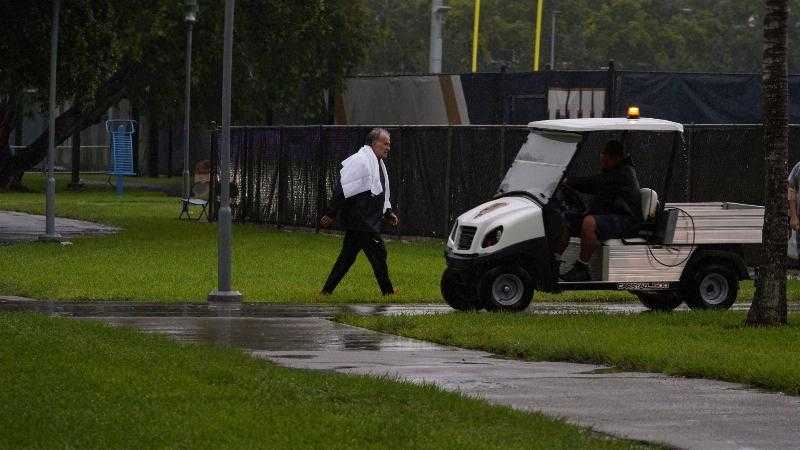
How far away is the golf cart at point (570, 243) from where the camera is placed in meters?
17.0

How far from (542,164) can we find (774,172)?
2.64 m

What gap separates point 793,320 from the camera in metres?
16.2

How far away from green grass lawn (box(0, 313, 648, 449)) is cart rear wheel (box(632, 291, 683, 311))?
6.22 meters

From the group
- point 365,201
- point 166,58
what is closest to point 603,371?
point 365,201

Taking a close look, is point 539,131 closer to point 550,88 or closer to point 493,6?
point 550,88

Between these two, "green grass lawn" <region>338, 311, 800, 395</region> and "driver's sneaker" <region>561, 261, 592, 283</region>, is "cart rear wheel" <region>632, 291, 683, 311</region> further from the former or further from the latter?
"green grass lawn" <region>338, 311, 800, 395</region>

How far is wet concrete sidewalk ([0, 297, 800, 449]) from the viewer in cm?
1003

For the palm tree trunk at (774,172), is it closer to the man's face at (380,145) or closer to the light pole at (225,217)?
the man's face at (380,145)

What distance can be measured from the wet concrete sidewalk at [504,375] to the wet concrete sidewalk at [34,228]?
41.4ft

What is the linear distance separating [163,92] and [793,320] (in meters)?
36.1

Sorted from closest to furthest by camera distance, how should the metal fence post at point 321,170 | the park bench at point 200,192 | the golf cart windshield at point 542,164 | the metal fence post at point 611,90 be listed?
the golf cart windshield at point 542,164
the metal fence post at point 611,90
the metal fence post at point 321,170
the park bench at point 200,192

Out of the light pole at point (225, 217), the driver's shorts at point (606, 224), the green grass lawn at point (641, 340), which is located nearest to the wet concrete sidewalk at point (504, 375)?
the green grass lawn at point (641, 340)

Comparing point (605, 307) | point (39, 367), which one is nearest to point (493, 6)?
point (605, 307)

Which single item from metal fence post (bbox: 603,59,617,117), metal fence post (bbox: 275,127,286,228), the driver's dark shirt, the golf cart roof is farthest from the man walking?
metal fence post (bbox: 275,127,286,228)
